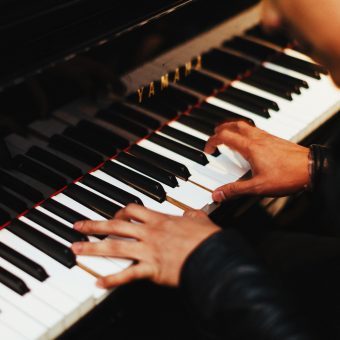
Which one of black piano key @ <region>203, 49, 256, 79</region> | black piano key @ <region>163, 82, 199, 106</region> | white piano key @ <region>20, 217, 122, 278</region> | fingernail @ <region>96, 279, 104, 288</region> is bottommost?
fingernail @ <region>96, 279, 104, 288</region>

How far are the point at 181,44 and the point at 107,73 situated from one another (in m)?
0.33

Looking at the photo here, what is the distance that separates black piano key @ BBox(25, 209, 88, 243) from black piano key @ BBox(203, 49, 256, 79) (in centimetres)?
75

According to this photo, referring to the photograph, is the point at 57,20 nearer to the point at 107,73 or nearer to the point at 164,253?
the point at 107,73

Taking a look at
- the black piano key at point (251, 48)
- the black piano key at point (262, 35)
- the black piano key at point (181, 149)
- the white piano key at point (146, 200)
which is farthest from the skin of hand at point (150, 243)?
the black piano key at point (262, 35)

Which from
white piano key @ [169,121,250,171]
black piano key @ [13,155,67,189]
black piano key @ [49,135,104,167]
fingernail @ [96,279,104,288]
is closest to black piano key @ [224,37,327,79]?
white piano key @ [169,121,250,171]

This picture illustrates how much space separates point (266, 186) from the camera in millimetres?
1575

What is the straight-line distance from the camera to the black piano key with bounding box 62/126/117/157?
1.50m

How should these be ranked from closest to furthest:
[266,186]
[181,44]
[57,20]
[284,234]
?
[57,20] < [266,186] < [181,44] < [284,234]

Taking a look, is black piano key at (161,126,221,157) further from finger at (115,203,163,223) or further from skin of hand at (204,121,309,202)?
finger at (115,203,163,223)

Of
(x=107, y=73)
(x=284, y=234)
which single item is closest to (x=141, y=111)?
(x=107, y=73)

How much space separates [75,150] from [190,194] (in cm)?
34

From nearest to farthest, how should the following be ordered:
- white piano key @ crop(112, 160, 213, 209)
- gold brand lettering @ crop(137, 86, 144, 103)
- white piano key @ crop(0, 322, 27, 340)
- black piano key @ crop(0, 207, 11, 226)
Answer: white piano key @ crop(0, 322, 27, 340)
black piano key @ crop(0, 207, 11, 226)
white piano key @ crop(112, 160, 213, 209)
gold brand lettering @ crop(137, 86, 144, 103)

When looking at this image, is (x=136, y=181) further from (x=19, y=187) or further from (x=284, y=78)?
(x=284, y=78)

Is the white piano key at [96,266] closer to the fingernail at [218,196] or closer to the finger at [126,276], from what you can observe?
the finger at [126,276]
